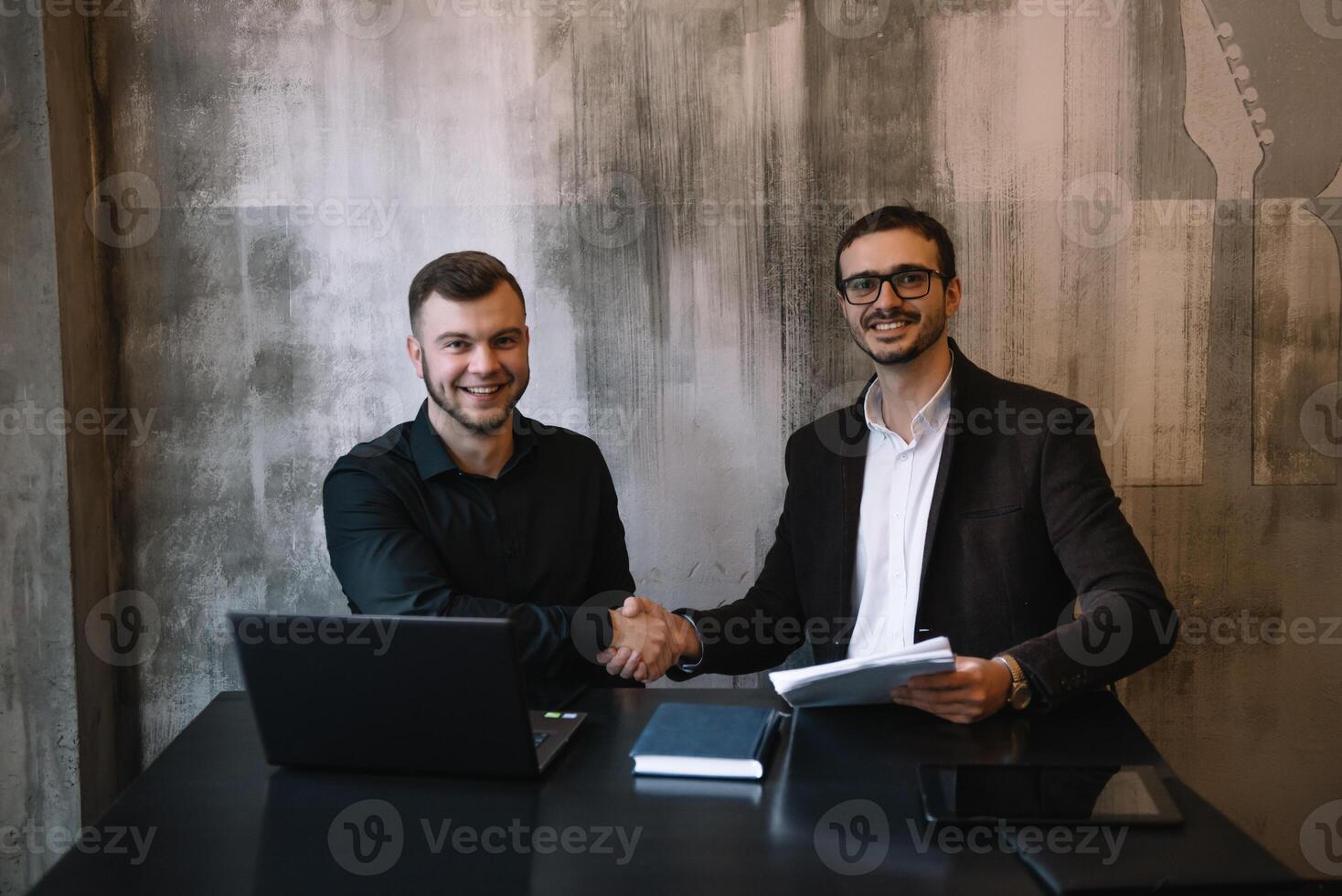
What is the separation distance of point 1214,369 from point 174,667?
9.79 feet

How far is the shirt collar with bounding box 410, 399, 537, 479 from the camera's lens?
7.50 ft

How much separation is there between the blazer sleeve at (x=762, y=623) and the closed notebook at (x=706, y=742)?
497 millimetres

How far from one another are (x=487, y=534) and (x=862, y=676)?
40.2 inches

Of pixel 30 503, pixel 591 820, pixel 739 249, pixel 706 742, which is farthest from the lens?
pixel 739 249

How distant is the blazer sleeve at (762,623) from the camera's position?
7.20 ft

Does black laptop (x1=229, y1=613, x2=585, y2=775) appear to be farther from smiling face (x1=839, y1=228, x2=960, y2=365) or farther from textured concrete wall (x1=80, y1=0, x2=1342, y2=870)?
textured concrete wall (x1=80, y1=0, x2=1342, y2=870)

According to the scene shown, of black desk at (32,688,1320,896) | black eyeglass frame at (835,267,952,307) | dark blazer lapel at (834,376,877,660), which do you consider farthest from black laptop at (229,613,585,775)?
black eyeglass frame at (835,267,952,307)

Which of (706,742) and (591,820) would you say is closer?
(591,820)

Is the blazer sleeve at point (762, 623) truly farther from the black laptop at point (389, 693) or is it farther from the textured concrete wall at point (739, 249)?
the black laptop at point (389, 693)

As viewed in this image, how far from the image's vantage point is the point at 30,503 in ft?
8.83

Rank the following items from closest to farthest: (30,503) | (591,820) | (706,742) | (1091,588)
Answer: (591,820) < (706,742) < (1091,588) < (30,503)

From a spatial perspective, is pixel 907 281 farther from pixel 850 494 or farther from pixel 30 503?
pixel 30 503

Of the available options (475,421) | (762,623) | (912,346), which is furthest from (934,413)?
(475,421)

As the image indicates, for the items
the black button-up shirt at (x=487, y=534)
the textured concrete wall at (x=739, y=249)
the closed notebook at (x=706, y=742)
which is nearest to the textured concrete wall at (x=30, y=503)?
the textured concrete wall at (x=739, y=249)
